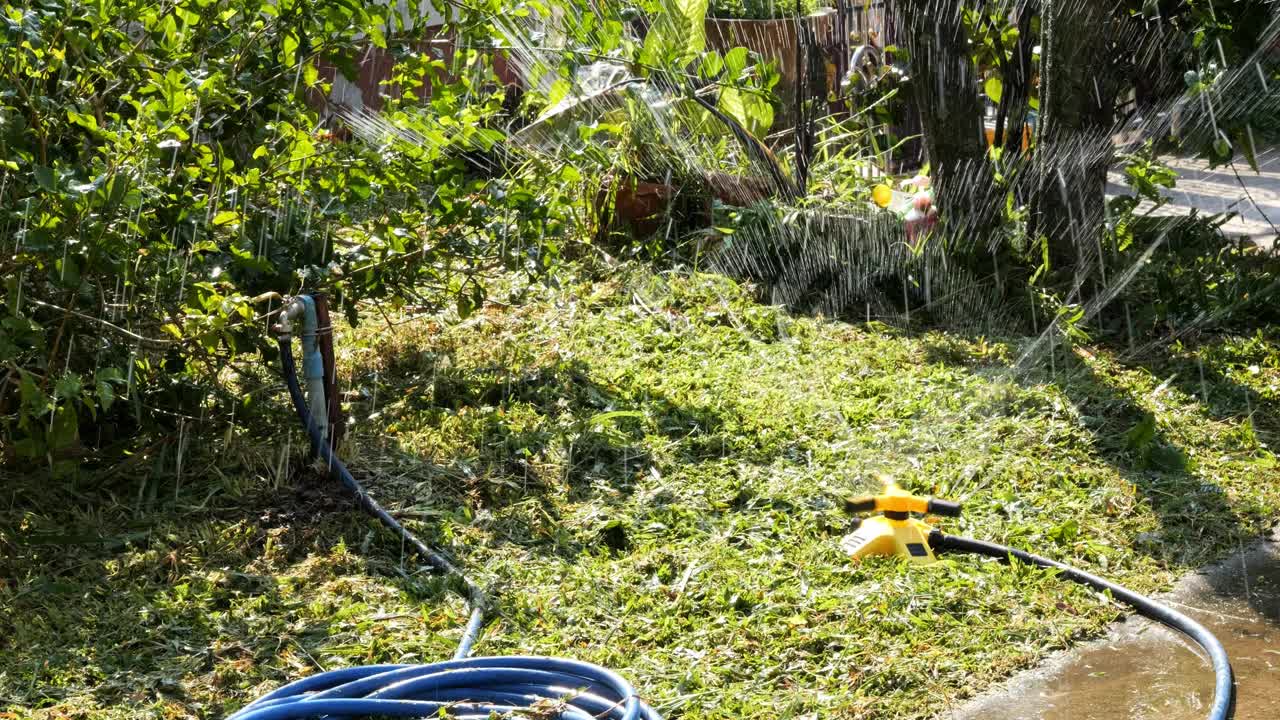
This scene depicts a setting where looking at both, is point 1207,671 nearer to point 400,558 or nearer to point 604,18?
point 400,558

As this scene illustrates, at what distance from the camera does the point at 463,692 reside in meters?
2.69

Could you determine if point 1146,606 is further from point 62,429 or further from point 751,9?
point 751,9

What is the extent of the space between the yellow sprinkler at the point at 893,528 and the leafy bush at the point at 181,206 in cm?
151

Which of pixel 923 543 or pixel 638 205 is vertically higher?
pixel 638 205

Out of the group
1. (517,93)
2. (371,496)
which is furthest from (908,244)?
(517,93)

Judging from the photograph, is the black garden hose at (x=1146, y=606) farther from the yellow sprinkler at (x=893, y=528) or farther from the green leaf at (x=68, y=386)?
the green leaf at (x=68, y=386)

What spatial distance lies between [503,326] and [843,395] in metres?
1.47

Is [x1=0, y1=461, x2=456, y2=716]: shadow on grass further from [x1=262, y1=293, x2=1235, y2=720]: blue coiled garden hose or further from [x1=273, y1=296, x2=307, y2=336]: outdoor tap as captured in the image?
[x1=273, y1=296, x2=307, y2=336]: outdoor tap

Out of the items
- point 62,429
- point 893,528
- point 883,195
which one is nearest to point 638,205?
point 883,195

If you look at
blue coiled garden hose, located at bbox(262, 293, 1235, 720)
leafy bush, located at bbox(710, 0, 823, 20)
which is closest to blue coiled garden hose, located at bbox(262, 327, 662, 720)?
blue coiled garden hose, located at bbox(262, 293, 1235, 720)

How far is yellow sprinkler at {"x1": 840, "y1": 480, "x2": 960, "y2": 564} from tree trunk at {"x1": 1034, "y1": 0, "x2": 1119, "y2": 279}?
248 centimetres

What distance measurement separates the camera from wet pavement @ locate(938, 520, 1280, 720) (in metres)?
2.74

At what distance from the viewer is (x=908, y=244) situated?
5809 mm

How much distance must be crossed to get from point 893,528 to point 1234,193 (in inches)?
241
